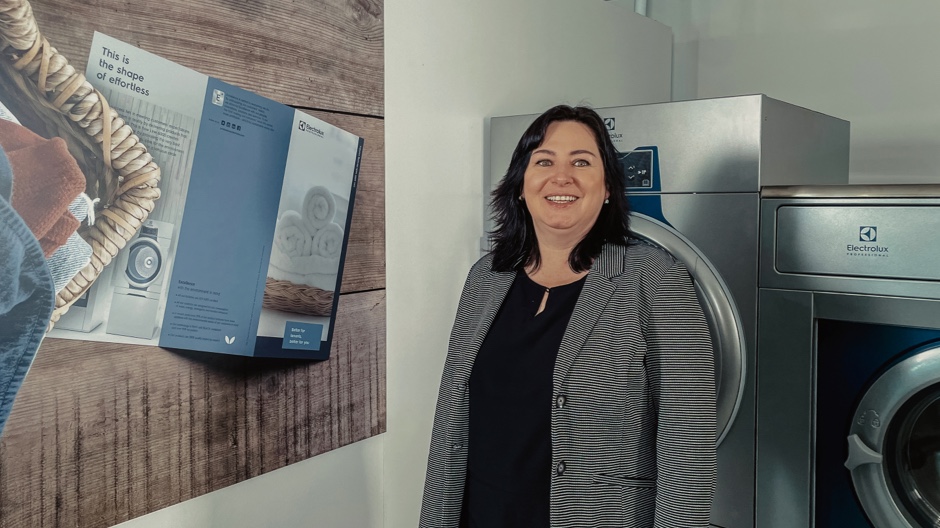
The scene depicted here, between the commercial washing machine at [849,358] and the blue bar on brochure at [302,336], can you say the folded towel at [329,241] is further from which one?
the commercial washing machine at [849,358]

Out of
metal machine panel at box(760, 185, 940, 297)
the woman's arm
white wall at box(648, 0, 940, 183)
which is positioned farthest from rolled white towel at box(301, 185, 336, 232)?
white wall at box(648, 0, 940, 183)

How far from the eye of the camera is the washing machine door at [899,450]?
64.2 inches

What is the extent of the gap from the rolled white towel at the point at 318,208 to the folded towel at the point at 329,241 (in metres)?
0.01

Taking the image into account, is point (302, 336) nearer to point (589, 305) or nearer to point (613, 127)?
point (589, 305)

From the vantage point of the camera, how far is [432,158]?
1.93 meters

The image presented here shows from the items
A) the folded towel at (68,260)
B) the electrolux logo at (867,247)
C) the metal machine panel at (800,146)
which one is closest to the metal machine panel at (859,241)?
the electrolux logo at (867,247)

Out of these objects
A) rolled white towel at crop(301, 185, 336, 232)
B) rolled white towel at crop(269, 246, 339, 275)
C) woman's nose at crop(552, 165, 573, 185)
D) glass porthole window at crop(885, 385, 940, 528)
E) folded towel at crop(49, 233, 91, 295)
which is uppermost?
woman's nose at crop(552, 165, 573, 185)

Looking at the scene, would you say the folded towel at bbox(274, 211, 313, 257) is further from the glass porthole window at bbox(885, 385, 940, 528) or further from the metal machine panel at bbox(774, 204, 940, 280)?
the glass porthole window at bbox(885, 385, 940, 528)

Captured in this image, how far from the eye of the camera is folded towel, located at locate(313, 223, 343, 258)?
1598mm

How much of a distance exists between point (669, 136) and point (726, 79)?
1.17 m

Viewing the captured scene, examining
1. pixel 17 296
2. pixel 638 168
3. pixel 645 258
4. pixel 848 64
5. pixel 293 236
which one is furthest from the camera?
pixel 848 64

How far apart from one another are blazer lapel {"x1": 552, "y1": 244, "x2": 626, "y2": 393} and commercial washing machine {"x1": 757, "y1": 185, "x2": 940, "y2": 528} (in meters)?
0.54

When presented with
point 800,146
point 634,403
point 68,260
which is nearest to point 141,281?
point 68,260

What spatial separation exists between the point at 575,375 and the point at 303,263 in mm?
593
